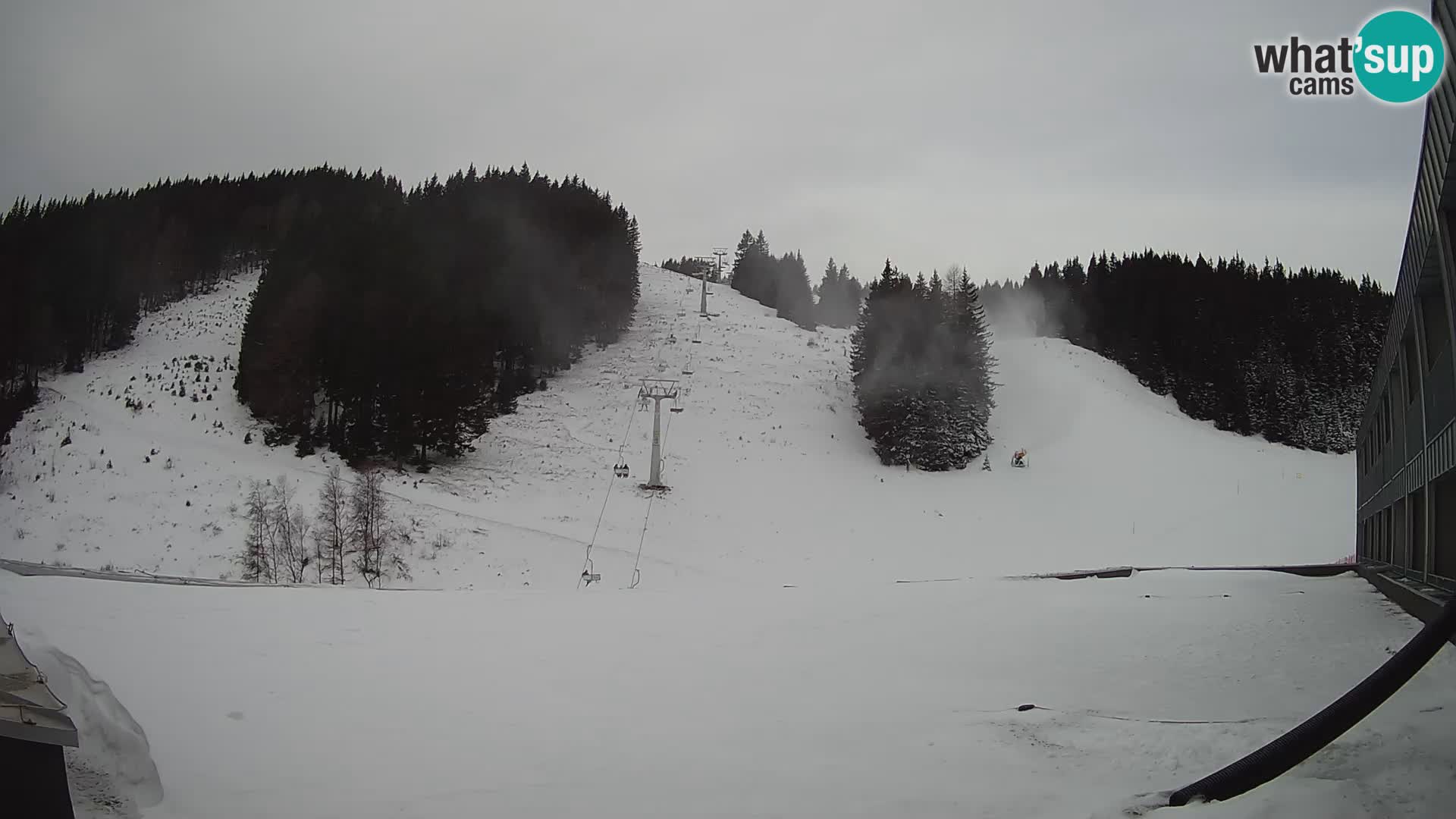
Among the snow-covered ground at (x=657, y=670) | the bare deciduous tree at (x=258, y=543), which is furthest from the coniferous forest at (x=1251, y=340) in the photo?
the bare deciduous tree at (x=258, y=543)

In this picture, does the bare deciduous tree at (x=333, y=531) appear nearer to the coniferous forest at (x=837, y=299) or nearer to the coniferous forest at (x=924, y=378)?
the coniferous forest at (x=924, y=378)

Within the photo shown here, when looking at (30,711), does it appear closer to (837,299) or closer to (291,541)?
(291,541)

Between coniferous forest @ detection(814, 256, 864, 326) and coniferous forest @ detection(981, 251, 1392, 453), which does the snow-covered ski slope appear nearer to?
coniferous forest @ detection(981, 251, 1392, 453)

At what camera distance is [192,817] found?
4504 mm

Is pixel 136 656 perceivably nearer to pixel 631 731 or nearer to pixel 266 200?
pixel 631 731

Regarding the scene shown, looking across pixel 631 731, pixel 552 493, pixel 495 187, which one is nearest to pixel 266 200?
pixel 495 187

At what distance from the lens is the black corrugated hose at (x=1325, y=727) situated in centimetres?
437

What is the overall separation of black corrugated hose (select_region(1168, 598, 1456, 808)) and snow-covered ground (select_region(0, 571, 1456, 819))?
6.2 inches

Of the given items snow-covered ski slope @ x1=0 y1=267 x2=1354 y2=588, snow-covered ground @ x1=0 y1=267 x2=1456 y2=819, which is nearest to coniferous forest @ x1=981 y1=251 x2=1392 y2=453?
snow-covered ski slope @ x1=0 y1=267 x2=1354 y2=588

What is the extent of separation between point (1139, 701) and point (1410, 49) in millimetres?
5841

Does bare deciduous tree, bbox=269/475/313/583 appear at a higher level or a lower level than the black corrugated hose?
lower

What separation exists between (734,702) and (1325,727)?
4964 mm

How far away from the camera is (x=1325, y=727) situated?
4.41 metres

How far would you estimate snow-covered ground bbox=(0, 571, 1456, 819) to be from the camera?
205 inches
